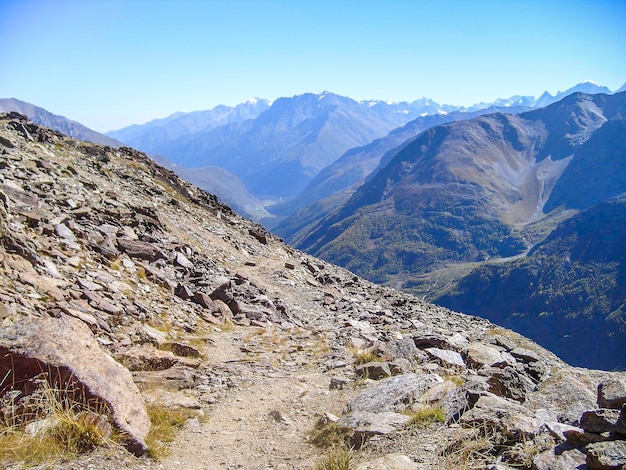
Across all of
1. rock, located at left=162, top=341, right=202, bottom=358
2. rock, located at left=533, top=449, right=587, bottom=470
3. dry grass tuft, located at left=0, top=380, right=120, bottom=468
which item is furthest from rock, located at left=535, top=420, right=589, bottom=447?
rock, located at left=162, top=341, right=202, bottom=358

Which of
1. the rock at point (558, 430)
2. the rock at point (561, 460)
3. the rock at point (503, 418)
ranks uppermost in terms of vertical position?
the rock at point (561, 460)

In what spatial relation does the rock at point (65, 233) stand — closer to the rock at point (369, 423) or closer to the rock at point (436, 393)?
the rock at point (369, 423)

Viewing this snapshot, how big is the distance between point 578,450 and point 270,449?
18.5 ft

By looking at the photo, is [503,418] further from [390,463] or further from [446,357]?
[446,357]

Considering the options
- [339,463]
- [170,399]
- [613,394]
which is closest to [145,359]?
[170,399]

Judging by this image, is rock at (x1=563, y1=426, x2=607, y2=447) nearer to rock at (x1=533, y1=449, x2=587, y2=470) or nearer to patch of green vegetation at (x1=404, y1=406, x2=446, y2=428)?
rock at (x1=533, y1=449, x2=587, y2=470)

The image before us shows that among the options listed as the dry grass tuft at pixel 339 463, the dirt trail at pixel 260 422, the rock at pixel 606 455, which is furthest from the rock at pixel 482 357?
the rock at pixel 606 455

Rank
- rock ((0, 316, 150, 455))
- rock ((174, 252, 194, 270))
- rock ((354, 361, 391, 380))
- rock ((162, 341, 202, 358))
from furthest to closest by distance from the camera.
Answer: rock ((174, 252, 194, 270)), rock ((162, 341, 202, 358)), rock ((354, 361, 391, 380)), rock ((0, 316, 150, 455))

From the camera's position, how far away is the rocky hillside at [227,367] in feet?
21.9

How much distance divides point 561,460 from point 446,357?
10.2 m

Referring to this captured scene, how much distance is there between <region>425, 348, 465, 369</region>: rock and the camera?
47.5 feet

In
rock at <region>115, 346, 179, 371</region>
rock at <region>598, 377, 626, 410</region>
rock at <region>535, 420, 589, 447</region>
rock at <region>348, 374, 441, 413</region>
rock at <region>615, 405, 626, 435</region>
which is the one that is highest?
rock at <region>615, 405, 626, 435</region>

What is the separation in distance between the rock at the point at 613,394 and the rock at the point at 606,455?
65.4 inches

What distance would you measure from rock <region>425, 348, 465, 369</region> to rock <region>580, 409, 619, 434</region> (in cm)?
869
